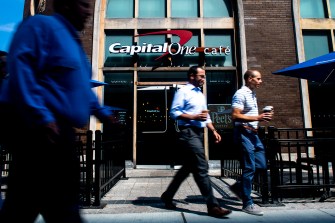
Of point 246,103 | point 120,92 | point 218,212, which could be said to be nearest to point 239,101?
point 246,103

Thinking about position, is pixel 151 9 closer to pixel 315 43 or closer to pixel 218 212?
pixel 315 43

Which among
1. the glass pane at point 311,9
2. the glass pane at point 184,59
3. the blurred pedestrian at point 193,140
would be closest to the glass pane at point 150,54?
the glass pane at point 184,59

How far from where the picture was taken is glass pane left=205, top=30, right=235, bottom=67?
31.6 feet

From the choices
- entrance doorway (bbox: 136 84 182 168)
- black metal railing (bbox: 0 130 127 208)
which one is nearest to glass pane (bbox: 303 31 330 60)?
entrance doorway (bbox: 136 84 182 168)

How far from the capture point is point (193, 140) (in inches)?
150

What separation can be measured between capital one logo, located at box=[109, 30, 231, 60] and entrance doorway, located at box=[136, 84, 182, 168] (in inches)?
47.5

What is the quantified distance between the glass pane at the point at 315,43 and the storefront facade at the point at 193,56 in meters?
0.03

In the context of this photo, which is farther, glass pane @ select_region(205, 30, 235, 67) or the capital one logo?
glass pane @ select_region(205, 30, 235, 67)

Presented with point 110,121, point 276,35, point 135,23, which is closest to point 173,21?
point 135,23

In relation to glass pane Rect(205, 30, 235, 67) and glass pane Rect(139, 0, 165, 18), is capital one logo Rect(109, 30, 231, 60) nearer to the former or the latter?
glass pane Rect(205, 30, 235, 67)

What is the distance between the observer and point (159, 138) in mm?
9039

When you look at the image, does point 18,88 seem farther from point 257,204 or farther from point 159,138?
point 159,138

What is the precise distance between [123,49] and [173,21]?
78.6 inches

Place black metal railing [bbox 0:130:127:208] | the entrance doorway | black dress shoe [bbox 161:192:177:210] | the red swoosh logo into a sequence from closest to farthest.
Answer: black dress shoe [bbox 161:192:177:210]
black metal railing [bbox 0:130:127:208]
the entrance doorway
the red swoosh logo
